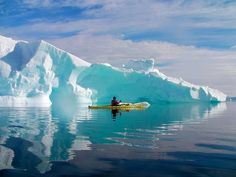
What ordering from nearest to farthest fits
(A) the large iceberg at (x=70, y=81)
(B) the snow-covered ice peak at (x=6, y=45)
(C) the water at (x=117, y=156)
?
(C) the water at (x=117, y=156), (A) the large iceberg at (x=70, y=81), (B) the snow-covered ice peak at (x=6, y=45)

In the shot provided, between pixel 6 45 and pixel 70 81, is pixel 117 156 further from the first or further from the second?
pixel 6 45

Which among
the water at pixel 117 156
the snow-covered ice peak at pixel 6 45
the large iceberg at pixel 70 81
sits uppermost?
the snow-covered ice peak at pixel 6 45

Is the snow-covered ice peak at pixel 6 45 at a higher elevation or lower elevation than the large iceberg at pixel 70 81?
higher

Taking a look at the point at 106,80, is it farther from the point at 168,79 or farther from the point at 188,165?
the point at 188,165

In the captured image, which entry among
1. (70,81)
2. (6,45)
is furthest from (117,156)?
(6,45)

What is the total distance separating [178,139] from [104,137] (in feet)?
9.32

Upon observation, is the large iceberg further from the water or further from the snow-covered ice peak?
the water

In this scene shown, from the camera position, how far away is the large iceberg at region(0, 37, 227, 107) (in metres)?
43.4

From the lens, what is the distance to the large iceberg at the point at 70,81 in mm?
43406

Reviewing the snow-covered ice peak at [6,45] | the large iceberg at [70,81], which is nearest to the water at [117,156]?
the large iceberg at [70,81]

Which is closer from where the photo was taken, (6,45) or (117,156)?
(117,156)

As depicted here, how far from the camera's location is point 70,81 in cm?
4622

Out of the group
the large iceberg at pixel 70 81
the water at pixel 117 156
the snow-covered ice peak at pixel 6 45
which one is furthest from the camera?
the snow-covered ice peak at pixel 6 45

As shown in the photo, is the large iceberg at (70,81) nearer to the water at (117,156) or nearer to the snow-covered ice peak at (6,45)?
the snow-covered ice peak at (6,45)
